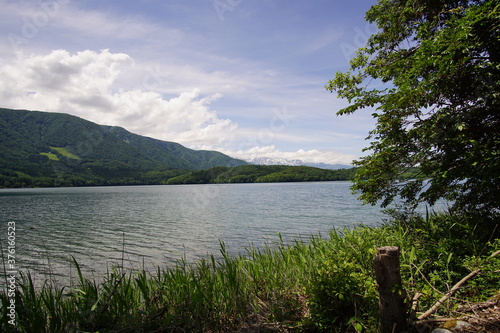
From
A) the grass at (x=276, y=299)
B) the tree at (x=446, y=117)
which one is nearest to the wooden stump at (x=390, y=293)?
the grass at (x=276, y=299)

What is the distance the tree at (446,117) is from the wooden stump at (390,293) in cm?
332

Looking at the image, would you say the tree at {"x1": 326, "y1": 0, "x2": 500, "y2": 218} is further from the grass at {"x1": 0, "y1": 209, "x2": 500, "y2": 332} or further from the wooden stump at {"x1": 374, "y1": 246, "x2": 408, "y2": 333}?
the wooden stump at {"x1": 374, "y1": 246, "x2": 408, "y2": 333}

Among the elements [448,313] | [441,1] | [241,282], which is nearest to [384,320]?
[448,313]

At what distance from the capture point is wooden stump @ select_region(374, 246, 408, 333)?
3.56m

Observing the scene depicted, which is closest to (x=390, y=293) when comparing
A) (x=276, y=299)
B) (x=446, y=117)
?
(x=276, y=299)

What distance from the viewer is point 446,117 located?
6.05m

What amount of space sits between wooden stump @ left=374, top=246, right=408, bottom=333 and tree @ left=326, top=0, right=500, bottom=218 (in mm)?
3322

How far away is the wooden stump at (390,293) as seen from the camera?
3559 millimetres

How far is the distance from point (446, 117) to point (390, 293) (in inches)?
177

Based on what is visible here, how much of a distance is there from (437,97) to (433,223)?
423 centimetres

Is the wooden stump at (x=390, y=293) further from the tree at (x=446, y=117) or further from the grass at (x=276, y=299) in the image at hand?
the tree at (x=446, y=117)

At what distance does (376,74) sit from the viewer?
9625mm

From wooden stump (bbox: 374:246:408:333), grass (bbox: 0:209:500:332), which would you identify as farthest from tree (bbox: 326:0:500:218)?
wooden stump (bbox: 374:246:408:333)

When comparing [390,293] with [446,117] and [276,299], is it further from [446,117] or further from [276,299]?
[446,117]
